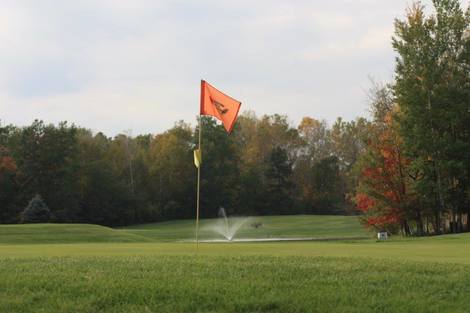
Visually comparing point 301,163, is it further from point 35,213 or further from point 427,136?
point 427,136

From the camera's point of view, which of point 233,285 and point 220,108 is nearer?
point 233,285

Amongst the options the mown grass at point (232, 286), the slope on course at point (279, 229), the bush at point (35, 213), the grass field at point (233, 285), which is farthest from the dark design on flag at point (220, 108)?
the bush at point (35, 213)

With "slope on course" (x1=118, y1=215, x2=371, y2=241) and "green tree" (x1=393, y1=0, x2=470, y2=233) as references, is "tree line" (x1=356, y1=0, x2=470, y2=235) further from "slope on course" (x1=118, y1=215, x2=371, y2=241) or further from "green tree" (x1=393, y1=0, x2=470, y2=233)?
"slope on course" (x1=118, y1=215, x2=371, y2=241)

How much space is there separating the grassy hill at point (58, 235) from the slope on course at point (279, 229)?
15.0 metres

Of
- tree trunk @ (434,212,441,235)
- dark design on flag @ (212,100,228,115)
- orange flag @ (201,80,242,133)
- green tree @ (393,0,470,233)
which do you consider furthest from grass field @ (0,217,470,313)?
tree trunk @ (434,212,441,235)

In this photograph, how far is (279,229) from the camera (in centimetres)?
5559

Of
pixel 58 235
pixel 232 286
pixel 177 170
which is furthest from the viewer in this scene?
pixel 177 170

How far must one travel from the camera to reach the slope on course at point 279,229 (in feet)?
165

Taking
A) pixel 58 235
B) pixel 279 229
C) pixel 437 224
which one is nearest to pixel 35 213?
pixel 58 235

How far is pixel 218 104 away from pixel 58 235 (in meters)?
20.0

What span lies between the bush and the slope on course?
6.95 m

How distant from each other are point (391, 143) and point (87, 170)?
125 feet

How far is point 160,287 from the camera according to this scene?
8.50m

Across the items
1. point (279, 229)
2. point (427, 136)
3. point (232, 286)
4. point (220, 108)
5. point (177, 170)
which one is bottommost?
point (232, 286)
